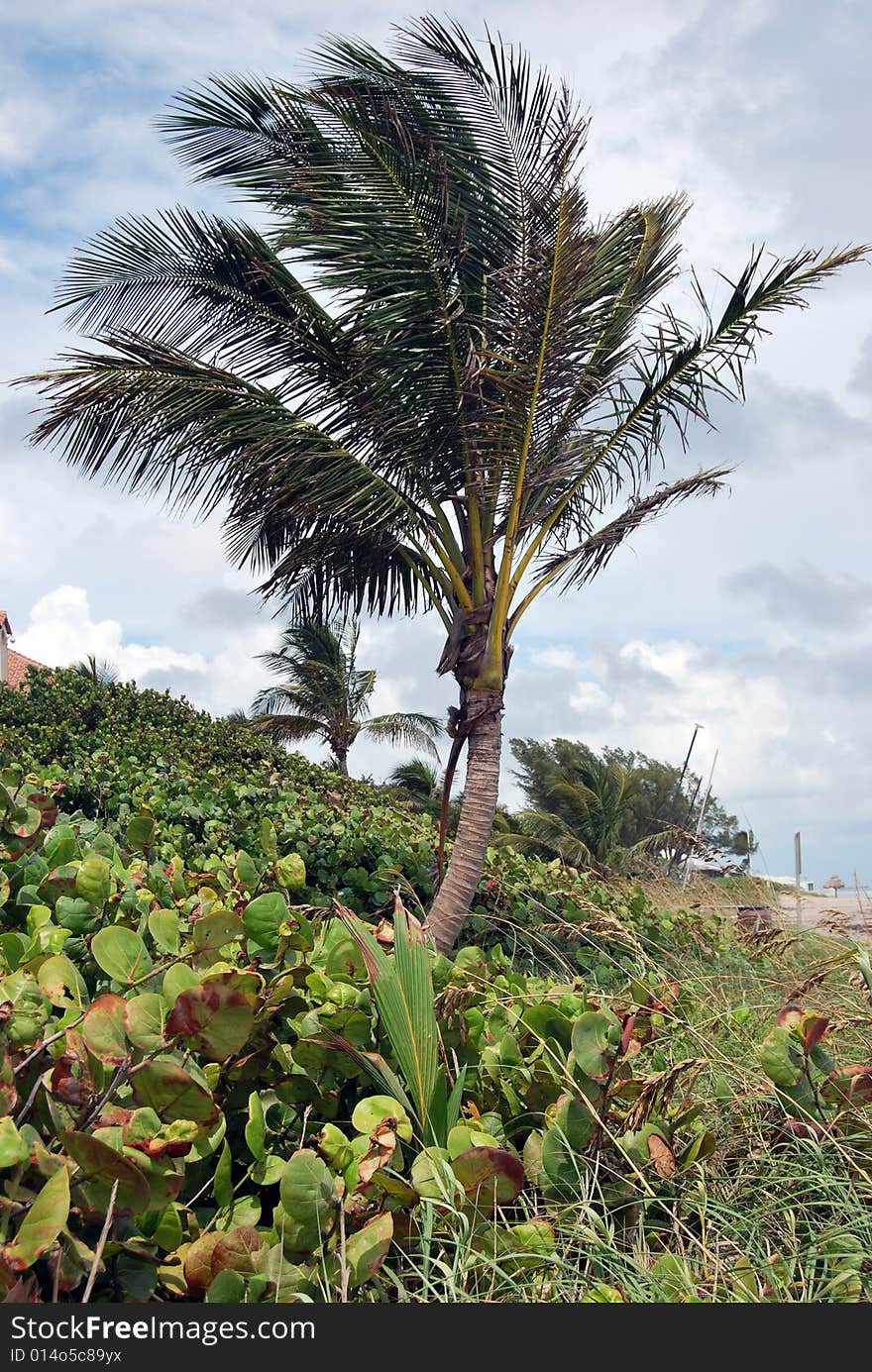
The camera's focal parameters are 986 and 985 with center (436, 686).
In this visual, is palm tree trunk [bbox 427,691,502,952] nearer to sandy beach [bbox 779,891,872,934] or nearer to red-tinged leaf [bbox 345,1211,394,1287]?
sandy beach [bbox 779,891,872,934]

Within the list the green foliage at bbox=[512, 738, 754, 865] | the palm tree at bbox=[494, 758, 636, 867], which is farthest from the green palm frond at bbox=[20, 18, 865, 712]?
the palm tree at bbox=[494, 758, 636, 867]

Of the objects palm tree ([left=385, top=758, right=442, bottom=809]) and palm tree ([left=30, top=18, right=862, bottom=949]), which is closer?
palm tree ([left=30, top=18, right=862, bottom=949])

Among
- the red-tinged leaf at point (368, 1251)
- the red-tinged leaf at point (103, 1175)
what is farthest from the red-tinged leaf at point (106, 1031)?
the red-tinged leaf at point (368, 1251)

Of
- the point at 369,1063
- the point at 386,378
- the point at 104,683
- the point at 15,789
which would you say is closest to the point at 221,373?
the point at 386,378

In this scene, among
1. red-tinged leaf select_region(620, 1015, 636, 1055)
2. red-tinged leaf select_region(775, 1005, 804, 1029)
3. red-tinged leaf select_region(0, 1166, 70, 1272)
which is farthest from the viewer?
red-tinged leaf select_region(775, 1005, 804, 1029)

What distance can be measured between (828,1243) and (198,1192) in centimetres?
117

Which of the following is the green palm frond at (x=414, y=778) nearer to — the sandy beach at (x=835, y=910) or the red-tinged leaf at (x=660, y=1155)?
the sandy beach at (x=835, y=910)

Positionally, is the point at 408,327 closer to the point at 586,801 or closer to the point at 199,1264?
the point at 199,1264

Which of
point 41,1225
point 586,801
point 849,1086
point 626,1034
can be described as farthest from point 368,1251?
point 586,801

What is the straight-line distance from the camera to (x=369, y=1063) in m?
1.60

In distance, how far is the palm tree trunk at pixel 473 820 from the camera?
259 inches

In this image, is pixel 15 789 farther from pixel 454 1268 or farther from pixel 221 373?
pixel 221 373

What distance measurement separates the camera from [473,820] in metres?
6.83

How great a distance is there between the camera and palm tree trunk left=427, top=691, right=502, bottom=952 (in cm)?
658
